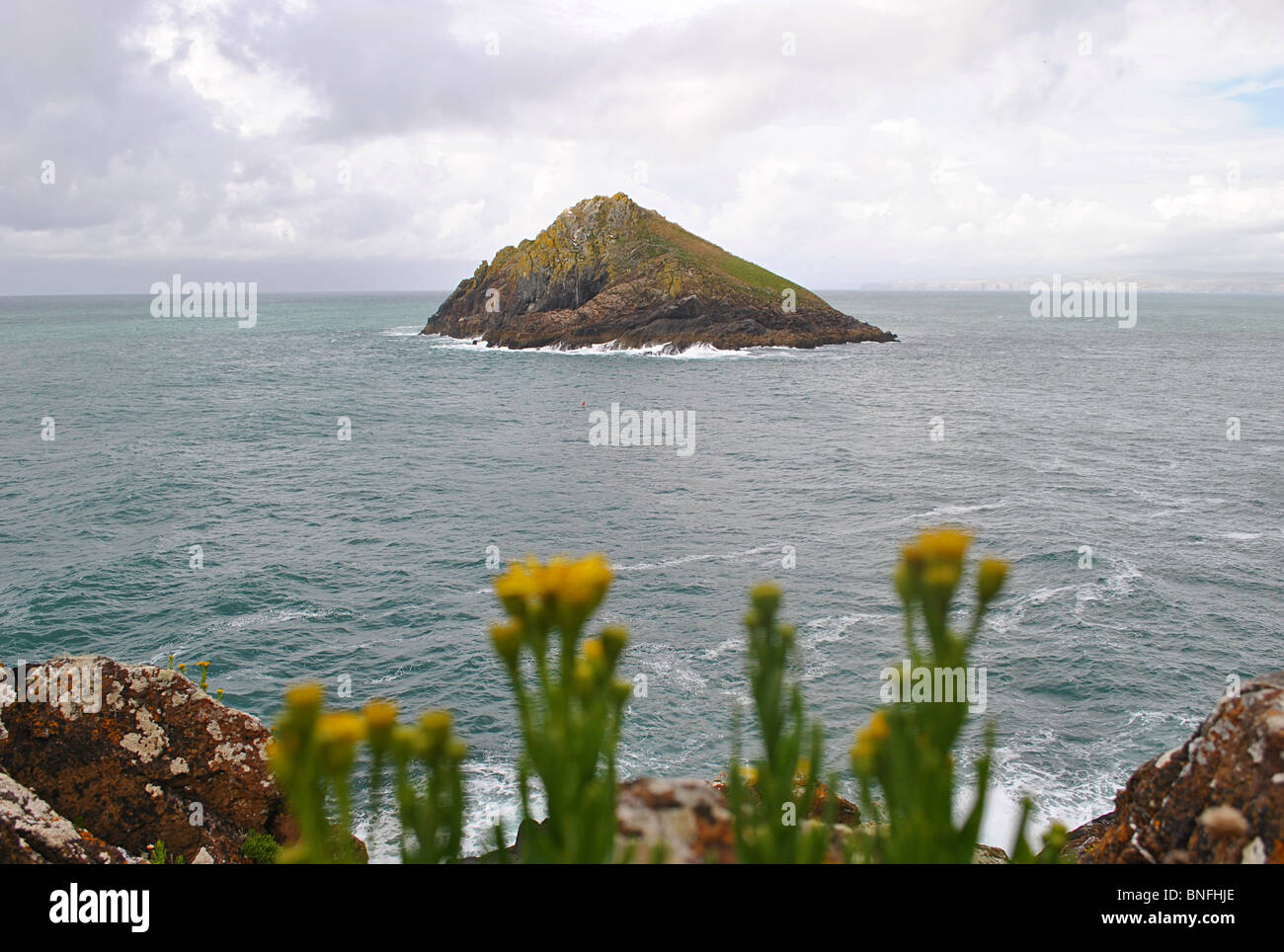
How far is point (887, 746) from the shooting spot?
2.61m

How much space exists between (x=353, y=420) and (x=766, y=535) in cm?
3878

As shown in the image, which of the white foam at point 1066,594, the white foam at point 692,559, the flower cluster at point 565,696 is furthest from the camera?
the white foam at point 692,559

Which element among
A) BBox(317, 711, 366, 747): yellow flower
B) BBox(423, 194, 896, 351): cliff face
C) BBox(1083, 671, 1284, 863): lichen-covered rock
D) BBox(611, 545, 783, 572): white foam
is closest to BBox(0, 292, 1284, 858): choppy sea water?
BBox(611, 545, 783, 572): white foam

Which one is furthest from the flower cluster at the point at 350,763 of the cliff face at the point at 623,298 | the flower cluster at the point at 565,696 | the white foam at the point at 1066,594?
the cliff face at the point at 623,298

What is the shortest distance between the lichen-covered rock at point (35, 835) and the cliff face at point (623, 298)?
102m

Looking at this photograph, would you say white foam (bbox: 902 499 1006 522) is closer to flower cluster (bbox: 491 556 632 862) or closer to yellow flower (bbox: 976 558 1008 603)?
yellow flower (bbox: 976 558 1008 603)

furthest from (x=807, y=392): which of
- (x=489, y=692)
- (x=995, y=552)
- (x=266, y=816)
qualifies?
(x=266, y=816)

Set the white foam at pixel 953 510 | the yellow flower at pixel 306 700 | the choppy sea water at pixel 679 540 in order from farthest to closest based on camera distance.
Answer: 1. the white foam at pixel 953 510
2. the choppy sea water at pixel 679 540
3. the yellow flower at pixel 306 700

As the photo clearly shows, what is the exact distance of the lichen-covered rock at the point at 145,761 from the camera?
9445mm

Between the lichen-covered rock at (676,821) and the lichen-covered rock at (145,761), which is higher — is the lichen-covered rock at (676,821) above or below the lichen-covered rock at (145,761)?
above

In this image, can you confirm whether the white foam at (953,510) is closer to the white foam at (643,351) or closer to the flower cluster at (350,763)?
the flower cluster at (350,763)

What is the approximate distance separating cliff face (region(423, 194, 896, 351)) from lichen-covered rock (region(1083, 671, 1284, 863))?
340ft

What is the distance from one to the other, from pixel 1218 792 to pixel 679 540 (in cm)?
2982

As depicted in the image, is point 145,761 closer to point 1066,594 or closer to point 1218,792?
point 1218,792
